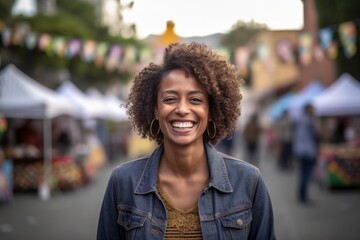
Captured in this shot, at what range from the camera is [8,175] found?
11.1m

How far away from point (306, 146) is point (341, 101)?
150 inches

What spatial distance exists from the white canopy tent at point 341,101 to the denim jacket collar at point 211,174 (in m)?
11.2

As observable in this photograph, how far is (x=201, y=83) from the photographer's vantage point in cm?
251

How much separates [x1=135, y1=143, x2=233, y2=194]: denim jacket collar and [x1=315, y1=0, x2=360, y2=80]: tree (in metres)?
15.0

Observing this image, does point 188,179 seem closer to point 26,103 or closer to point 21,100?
point 26,103

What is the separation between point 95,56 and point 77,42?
120cm

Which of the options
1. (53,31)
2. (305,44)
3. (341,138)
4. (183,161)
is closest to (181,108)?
(183,161)

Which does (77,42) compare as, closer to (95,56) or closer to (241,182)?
(95,56)

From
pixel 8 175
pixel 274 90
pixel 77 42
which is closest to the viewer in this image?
pixel 8 175

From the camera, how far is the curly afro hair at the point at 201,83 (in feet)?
8.29

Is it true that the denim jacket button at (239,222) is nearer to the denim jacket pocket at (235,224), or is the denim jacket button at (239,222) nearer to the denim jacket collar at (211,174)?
the denim jacket pocket at (235,224)

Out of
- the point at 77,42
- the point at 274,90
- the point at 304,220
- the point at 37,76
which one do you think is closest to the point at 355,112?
the point at 304,220

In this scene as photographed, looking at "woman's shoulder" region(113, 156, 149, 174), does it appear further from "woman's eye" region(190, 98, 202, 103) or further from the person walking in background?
the person walking in background

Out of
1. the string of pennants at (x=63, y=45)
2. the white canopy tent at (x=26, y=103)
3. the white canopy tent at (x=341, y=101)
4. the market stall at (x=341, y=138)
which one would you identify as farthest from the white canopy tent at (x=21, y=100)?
the white canopy tent at (x=341, y=101)
